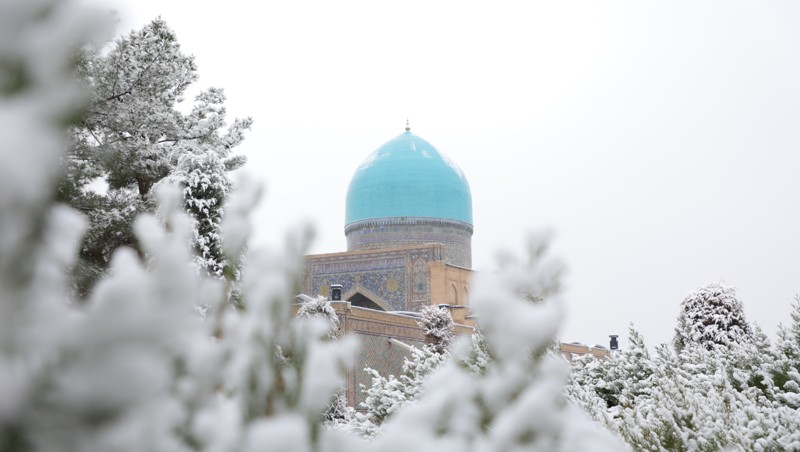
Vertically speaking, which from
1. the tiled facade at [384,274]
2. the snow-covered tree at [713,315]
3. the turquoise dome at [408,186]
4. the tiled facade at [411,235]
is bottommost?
the snow-covered tree at [713,315]

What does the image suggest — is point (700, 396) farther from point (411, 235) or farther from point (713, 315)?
point (411, 235)

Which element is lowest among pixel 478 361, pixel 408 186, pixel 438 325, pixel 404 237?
pixel 478 361

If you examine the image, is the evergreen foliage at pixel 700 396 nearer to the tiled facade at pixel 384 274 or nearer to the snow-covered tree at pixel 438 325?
the snow-covered tree at pixel 438 325

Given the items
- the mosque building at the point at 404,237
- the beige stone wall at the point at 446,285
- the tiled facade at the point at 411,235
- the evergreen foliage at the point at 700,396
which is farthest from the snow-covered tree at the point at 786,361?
the tiled facade at the point at 411,235

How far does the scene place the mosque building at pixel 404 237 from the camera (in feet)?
67.7

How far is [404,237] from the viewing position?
2225 cm

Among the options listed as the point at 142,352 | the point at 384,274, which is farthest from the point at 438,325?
the point at 142,352

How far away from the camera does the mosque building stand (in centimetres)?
2064

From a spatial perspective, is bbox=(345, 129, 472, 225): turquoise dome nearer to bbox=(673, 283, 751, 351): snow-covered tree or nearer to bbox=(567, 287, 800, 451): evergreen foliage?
bbox=(673, 283, 751, 351): snow-covered tree

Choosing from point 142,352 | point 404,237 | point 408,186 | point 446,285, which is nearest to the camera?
point 142,352

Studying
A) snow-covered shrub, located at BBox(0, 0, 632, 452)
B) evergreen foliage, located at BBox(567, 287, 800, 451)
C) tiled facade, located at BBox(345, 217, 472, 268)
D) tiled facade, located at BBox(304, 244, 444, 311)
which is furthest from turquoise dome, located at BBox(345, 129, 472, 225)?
snow-covered shrub, located at BBox(0, 0, 632, 452)

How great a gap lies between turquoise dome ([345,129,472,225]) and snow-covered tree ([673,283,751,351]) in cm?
1373

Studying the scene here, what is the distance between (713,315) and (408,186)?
14423 mm

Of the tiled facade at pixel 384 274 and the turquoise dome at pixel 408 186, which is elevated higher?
the turquoise dome at pixel 408 186
